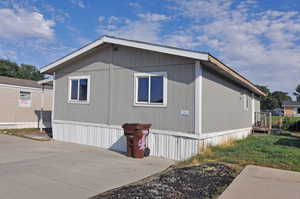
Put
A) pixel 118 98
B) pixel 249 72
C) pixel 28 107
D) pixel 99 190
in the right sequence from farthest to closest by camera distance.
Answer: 1. pixel 249 72
2. pixel 28 107
3. pixel 118 98
4. pixel 99 190

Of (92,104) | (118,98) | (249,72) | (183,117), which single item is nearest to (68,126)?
(92,104)

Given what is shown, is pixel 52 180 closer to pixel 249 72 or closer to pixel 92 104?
pixel 92 104

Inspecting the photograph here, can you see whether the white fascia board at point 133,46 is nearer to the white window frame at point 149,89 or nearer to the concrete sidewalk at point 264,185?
the white window frame at point 149,89

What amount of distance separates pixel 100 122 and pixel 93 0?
565cm

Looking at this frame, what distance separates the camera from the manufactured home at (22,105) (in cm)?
1380

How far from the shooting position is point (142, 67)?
8.30m

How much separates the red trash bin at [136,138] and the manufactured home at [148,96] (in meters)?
0.67

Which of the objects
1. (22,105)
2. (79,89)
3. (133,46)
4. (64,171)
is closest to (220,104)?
(133,46)

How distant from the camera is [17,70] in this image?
4472 cm

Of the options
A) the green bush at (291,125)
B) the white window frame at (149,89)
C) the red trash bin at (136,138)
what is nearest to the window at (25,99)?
the white window frame at (149,89)

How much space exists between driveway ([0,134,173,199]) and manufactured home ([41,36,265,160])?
1.08m

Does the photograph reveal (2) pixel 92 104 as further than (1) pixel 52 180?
Yes

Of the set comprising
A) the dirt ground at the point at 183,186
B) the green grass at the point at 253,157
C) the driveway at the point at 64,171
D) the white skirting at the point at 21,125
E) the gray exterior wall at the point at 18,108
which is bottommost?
the driveway at the point at 64,171

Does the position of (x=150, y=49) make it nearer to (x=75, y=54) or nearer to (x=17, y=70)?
(x=75, y=54)
